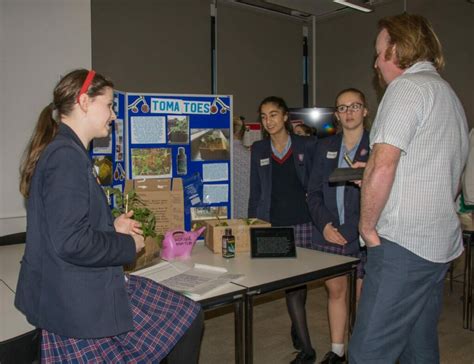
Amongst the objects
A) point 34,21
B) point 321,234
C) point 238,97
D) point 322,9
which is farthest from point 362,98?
point 322,9

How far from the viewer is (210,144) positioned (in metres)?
3.15

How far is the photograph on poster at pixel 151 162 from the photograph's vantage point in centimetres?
294

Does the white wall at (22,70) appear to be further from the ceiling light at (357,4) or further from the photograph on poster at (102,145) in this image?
the ceiling light at (357,4)

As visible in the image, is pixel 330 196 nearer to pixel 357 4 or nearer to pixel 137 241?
pixel 137 241

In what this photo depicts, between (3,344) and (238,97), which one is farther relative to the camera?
(238,97)

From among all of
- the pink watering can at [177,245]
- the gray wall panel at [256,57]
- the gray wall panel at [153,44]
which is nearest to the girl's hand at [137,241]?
the pink watering can at [177,245]

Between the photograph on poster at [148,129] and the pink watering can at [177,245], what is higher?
the photograph on poster at [148,129]

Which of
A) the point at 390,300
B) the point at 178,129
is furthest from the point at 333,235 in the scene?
the point at 178,129

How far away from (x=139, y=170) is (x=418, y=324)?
1935 millimetres

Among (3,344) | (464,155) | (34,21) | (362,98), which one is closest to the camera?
(3,344)

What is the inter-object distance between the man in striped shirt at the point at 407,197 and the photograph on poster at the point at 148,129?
5.71 feet

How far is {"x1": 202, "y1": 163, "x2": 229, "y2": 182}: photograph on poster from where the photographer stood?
3.13 meters

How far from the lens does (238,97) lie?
6301 millimetres

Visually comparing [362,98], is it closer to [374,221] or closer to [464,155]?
[464,155]
